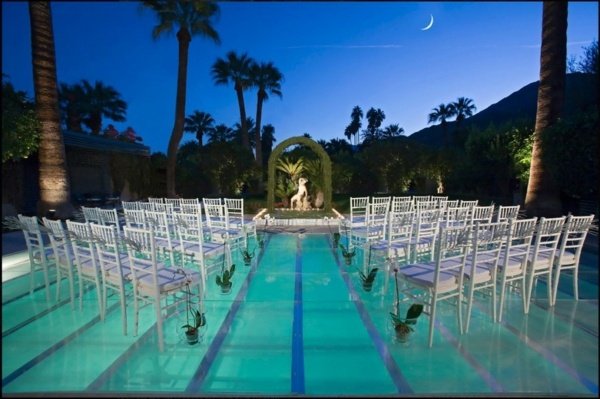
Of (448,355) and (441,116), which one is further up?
(441,116)

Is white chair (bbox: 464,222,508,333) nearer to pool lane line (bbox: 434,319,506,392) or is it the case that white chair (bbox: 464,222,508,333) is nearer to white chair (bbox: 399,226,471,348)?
white chair (bbox: 399,226,471,348)

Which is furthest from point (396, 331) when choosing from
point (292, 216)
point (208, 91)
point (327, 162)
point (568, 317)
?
point (208, 91)

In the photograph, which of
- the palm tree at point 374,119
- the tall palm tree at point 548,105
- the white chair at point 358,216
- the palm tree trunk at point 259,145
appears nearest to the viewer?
the white chair at point 358,216

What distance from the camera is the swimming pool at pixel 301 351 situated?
197cm

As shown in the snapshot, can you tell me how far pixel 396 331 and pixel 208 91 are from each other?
69.0 ft

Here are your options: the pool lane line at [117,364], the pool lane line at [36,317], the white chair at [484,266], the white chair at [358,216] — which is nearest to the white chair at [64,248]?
the pool lane line at [36,317]

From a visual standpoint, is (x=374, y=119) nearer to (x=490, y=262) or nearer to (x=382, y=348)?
(x=490, y=262)

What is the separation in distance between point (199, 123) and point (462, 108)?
26195 mm

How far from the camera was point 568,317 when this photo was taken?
287 centimetres

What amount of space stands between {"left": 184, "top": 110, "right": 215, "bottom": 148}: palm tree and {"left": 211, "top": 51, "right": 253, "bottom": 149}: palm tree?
9193mm

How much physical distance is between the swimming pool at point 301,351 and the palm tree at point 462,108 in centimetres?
3313

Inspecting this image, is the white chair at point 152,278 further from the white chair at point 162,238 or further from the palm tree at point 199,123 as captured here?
the palm tree at point 199,123

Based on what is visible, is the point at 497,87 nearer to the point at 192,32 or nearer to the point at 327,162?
the point at 327,162

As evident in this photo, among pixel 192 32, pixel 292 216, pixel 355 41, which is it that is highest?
pixel 192 32
